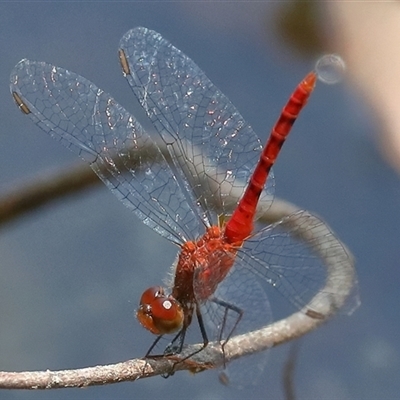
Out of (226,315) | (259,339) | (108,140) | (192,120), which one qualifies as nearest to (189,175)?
(192,120)

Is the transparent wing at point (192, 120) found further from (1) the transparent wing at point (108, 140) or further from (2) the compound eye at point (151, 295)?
(2) the compound eye at point (151, 295)

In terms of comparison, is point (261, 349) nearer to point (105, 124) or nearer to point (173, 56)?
point (105, 124)

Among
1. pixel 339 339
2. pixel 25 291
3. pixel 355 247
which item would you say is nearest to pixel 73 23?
pixel 25 291

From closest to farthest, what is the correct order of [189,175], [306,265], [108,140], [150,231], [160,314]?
[160,314] → [306,265] → [108,140] → [189,175] → [150,231]

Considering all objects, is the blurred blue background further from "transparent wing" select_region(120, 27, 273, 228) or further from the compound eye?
"transparent wing" select_region(120, 27, 273, 228)

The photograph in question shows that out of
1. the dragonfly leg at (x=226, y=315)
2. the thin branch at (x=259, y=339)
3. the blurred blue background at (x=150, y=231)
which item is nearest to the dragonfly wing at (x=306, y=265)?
the thin branch at (x=259, y=339)

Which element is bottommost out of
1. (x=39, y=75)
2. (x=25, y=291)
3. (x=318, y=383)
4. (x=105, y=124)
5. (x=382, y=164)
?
(x=318, y=383)

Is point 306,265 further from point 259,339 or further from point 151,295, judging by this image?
point 151,295
